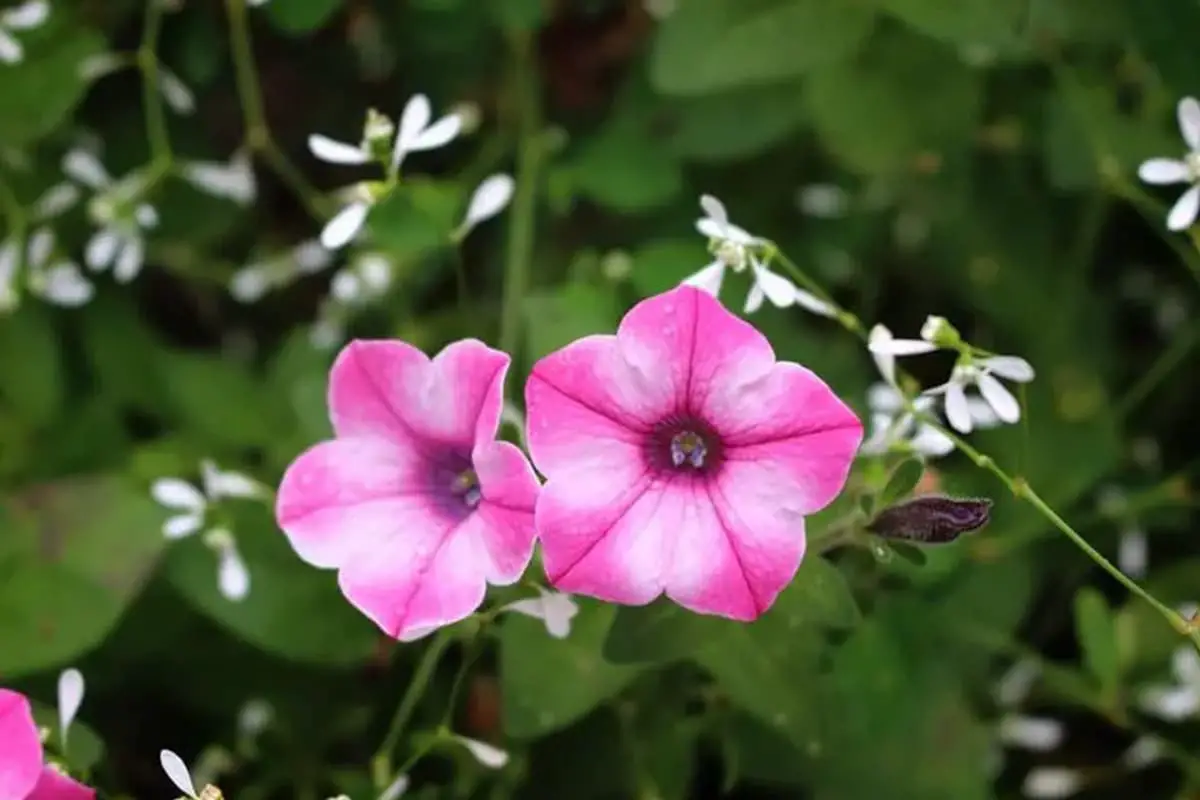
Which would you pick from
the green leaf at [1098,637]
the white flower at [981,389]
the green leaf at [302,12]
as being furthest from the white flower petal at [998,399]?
the green leaf at [302,12]

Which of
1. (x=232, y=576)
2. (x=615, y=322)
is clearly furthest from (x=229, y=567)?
(x=615, y=322)

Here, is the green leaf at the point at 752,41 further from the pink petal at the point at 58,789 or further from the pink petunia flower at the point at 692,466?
the pink petal at the point at 58,789

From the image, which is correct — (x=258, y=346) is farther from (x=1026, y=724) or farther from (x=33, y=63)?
(x=1026, y=724)

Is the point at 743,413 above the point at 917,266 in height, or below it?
above

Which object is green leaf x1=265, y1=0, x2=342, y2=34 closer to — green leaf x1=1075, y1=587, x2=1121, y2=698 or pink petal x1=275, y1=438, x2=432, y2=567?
pink petal x1=275, y1=438, x2=432, y2=567

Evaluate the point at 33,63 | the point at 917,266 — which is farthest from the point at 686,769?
the point at 33,63
